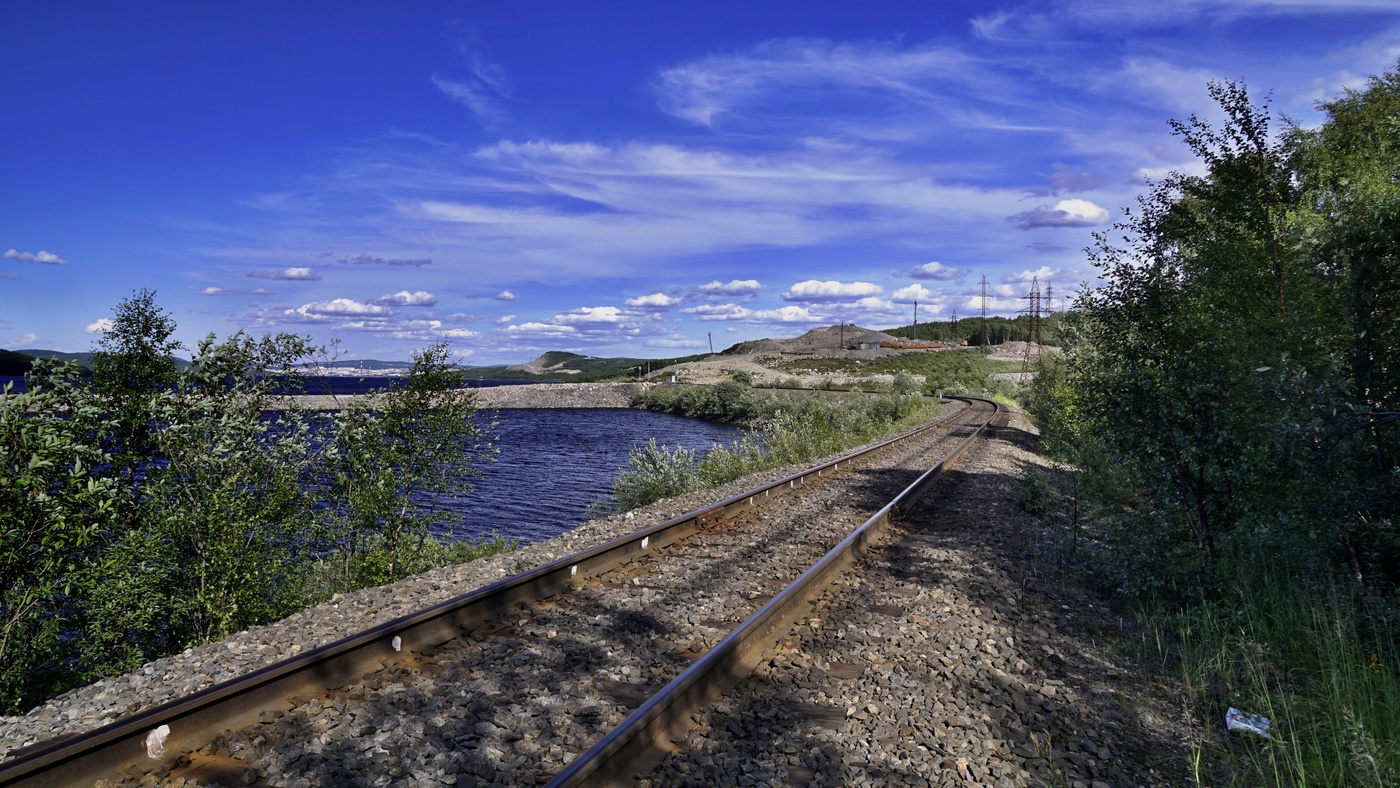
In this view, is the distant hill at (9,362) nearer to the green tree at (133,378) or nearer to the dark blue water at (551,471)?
the dark blue water at (551,471)

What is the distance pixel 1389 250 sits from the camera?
6023mm

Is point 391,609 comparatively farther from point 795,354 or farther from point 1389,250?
point 795,354

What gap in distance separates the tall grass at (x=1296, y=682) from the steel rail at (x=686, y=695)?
289 centimetres

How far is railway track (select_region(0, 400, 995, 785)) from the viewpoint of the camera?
149 inches

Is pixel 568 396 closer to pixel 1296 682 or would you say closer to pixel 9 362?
pixel 9 362

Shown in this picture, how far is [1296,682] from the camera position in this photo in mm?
5336

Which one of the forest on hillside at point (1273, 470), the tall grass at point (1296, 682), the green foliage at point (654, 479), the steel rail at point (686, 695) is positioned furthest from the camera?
the green foliage at point (654, 479)

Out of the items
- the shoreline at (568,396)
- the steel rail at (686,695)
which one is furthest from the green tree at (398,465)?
the shoreline at (568,396)

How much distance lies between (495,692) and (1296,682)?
586cm

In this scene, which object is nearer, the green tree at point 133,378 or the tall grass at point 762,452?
the green tree at point 133,378

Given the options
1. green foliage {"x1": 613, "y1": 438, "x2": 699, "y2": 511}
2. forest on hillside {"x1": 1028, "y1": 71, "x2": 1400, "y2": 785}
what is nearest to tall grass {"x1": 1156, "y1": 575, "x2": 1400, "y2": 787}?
forest on hillside {"x1": 1028, "y1": 71, "x2": 1400, "y2": 785}

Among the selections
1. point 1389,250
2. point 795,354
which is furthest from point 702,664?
point 795,354

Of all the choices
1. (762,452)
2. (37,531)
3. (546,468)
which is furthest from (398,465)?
(546,468)

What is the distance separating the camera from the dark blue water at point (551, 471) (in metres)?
19.6
